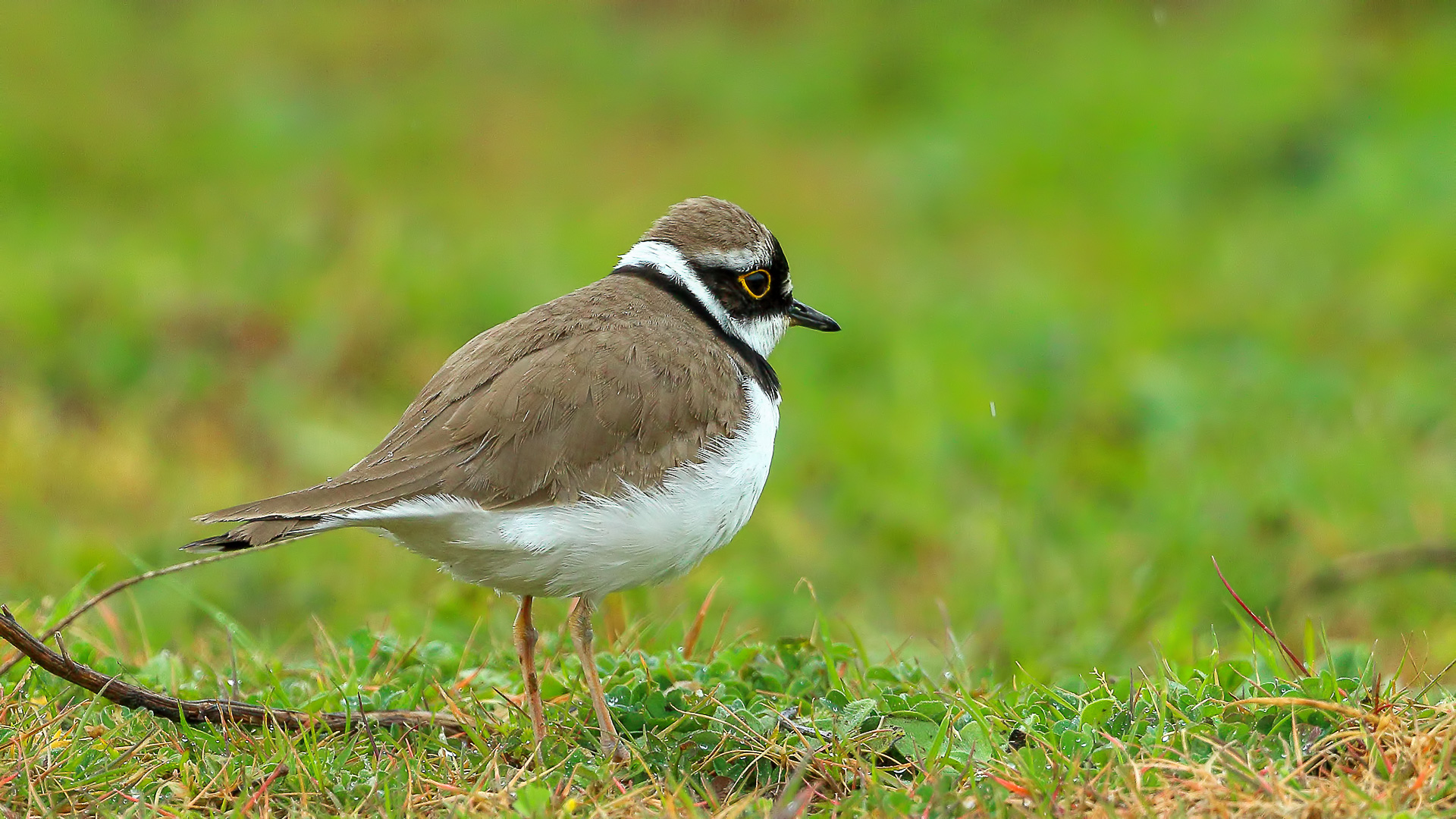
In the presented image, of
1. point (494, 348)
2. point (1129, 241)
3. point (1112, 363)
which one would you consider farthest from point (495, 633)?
point (1129, 241)

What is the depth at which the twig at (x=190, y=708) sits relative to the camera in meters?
3.89

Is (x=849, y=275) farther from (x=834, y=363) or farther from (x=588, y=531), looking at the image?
(x=588, y=531)

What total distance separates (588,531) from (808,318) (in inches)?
60.8

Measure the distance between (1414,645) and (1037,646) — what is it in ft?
5.09

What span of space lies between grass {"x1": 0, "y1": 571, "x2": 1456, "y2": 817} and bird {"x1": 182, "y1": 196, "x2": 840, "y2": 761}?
9.1 inches

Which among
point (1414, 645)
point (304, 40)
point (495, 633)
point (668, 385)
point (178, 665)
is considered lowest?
point (1414, 645)

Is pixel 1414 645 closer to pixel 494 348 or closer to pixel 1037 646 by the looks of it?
pixel 1037 646

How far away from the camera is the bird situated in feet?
13.0

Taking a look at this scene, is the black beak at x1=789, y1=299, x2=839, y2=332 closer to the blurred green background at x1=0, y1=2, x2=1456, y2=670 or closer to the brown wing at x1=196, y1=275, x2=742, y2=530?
the brown wing at x1=196, y1=275, x2=742, y2=530

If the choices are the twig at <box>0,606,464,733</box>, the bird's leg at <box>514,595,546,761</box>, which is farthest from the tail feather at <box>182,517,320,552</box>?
the bird's leg at <box>514,595,546,761</box>

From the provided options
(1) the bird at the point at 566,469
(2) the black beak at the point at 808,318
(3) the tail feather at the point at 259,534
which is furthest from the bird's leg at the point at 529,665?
Answer: (2) the black beak at the point at 808,318

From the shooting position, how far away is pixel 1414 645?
6.07 m

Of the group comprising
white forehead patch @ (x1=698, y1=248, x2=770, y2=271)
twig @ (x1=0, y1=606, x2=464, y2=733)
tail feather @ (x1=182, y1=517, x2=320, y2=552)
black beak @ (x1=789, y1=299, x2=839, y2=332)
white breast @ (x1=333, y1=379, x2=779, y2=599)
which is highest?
white forehead patch @ (x1=698, y1=248, x2=770, y2=271)

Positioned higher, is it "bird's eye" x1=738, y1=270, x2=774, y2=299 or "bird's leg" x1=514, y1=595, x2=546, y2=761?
"bird's eye" x1=738, y1=270, x2=774, y2=299
